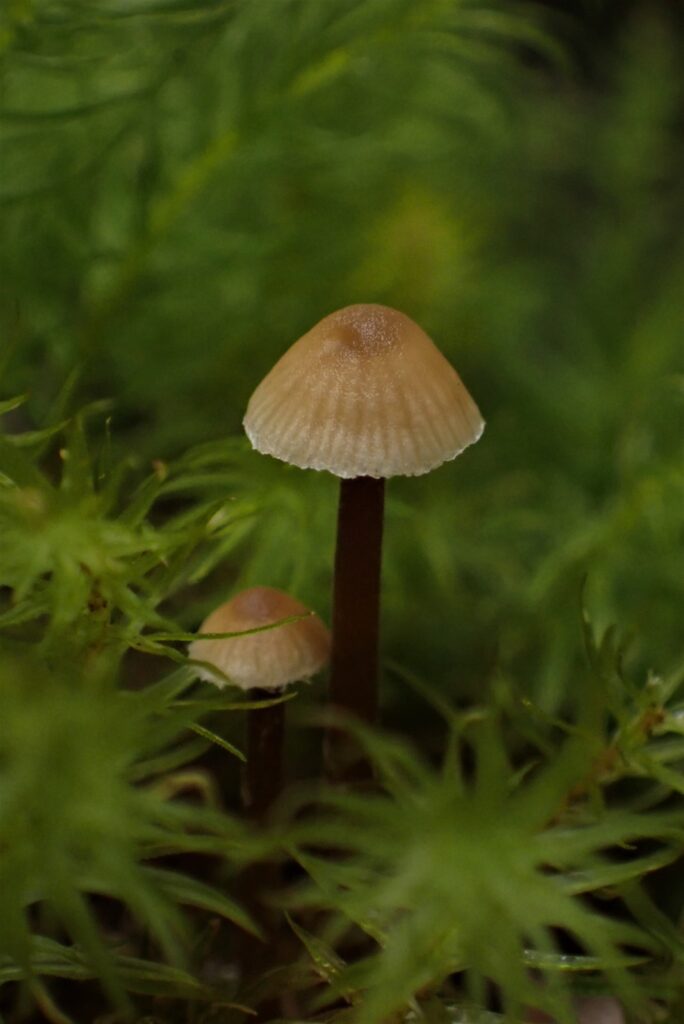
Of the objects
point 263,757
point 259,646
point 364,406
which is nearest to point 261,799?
point 263,757

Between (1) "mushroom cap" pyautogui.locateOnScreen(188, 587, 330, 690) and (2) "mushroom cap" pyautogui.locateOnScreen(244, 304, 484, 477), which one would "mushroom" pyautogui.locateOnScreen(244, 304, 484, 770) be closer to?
(2) "mushroom cap" pyautogui.locateOnScreen(244, 304, 484, 477)

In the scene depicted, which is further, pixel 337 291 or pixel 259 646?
pixel 337 291

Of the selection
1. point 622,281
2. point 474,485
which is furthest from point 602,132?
point 474,485

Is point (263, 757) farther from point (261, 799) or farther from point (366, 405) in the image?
point (366, 405)

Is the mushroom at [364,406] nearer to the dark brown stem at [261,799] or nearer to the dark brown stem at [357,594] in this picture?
the dark brown stem at [357,594]

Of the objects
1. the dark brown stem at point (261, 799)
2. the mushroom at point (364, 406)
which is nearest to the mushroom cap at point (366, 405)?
the mushroom at point (364, 406)
